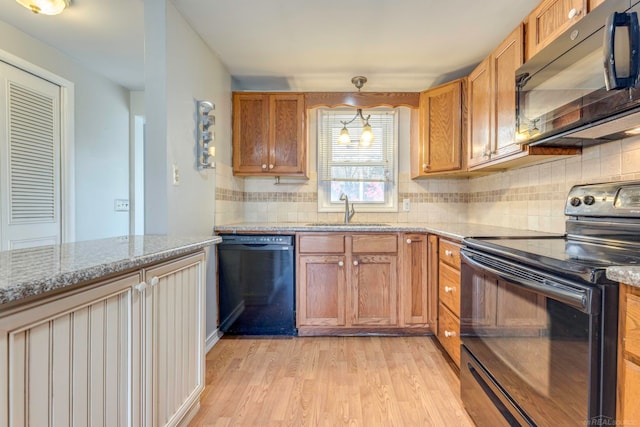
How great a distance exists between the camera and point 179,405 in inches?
53.6

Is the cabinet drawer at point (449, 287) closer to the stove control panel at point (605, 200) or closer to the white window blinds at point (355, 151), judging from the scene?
the stove control panel at point (605, 200)

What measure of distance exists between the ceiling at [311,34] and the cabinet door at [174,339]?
5.08 ft

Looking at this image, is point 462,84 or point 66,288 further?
point 462,84

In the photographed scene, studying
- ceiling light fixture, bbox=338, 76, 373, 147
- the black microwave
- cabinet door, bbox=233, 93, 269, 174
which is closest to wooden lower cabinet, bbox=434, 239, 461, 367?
the black microwave

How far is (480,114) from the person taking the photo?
222cm

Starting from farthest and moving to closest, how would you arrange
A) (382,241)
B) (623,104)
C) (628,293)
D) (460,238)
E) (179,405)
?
(382,241) < (460,238) < (179,405) < (623,104) < (628,293)

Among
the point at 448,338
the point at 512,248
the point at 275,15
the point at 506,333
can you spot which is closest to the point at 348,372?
the point at 448,338

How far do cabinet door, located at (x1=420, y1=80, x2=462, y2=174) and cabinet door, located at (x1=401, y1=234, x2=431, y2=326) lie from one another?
2.19 ft

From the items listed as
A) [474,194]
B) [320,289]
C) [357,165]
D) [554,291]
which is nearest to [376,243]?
[320,289]

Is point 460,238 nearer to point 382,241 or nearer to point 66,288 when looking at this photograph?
point 382,241

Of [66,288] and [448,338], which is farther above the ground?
[66,288]

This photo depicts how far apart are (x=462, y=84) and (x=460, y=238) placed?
1.37 m

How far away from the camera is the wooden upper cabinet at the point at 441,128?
254cm

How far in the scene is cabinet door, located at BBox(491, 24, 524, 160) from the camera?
1777 mm
